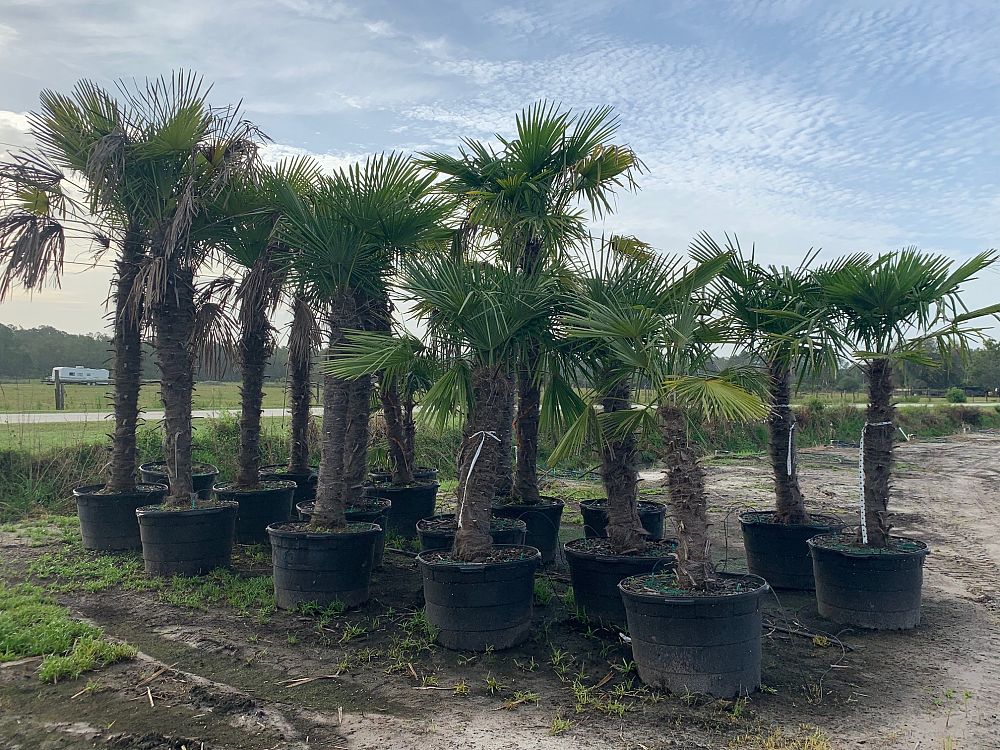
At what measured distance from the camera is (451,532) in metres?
6.60

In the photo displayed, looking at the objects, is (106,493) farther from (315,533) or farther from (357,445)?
(315,533)

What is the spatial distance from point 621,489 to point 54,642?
4.18 m

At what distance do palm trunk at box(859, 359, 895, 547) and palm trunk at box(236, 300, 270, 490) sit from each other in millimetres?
6311

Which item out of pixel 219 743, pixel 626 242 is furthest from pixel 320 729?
pixel 626 242

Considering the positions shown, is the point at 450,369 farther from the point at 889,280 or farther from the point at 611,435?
the point at 889,280

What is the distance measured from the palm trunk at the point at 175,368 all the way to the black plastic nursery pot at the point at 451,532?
250 centimetres

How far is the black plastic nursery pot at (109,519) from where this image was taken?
764cm

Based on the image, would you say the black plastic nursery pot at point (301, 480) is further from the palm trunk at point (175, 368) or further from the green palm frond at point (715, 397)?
the green palm frond at point (715, 397)

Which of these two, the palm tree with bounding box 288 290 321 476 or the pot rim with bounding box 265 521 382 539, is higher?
the palm tree with bounding box 288 290 321 476

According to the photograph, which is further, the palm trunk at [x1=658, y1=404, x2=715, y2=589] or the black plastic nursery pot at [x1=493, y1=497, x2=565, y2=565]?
the black plastic nursery pot at [x1=493, y1=497, x2=565, y2=565]

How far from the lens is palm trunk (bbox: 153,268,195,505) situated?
722 cm

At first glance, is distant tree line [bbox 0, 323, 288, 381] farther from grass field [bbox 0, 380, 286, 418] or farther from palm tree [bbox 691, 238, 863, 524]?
palm tree [bbox 691, 238, 863, 524]

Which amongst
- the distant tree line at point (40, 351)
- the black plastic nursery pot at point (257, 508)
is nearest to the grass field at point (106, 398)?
the black plastic nursery pot at point (257, 508)

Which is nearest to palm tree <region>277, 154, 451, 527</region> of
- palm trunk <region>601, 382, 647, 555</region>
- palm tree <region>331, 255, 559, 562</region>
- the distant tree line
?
palm tree <region>331, 255, 559, 562</region>
